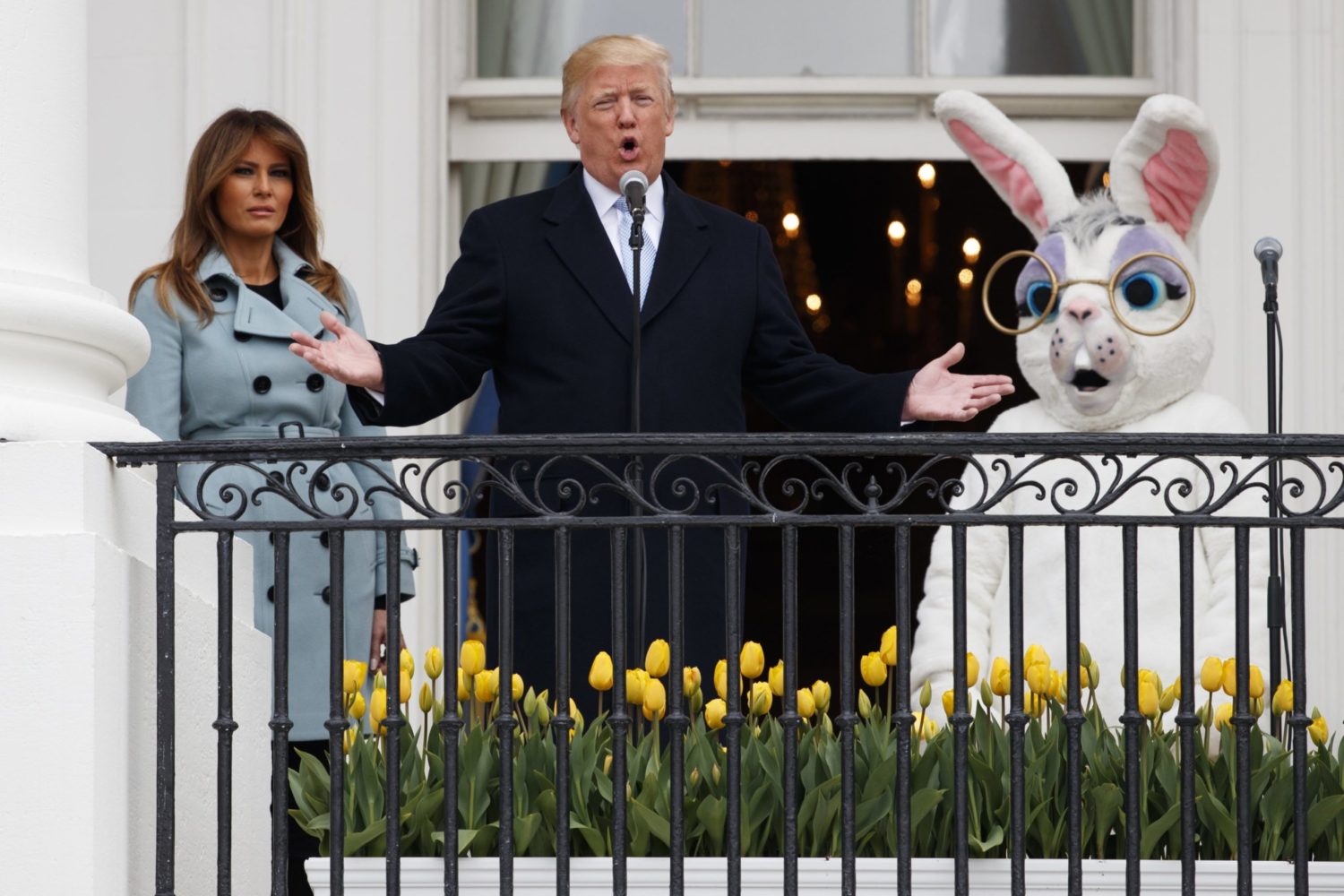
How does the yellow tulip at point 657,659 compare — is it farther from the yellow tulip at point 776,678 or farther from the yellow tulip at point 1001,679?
the yellow tulip at point 1001,679

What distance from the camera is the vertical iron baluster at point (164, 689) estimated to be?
3.81 meters

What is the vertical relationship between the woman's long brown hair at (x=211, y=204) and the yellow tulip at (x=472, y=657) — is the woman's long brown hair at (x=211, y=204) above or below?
above

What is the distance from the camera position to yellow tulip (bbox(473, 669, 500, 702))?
4.12 metres

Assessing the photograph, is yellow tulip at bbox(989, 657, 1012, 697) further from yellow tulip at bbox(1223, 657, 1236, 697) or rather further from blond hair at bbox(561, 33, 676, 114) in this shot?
blond hair at bbox(561, 33, 676, 114)

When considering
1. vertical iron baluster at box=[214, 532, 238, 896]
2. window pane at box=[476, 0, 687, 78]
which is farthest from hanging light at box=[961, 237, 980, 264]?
vertical iron baluster at box=[214, 532, 238, 896]

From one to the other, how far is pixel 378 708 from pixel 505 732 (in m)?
0.40

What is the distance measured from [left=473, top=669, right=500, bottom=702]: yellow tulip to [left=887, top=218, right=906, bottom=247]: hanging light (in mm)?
5783

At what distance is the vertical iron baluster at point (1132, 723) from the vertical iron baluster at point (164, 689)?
5.18ft

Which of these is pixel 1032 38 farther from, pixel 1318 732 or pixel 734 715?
pixel 734 715

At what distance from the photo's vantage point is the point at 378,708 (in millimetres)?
4047

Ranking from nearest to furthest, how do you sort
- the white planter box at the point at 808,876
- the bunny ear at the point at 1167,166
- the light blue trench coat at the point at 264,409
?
the white planter box at the point at 808,876 → the light blue trench coat at the point at 264,409 → the bunny ear at the point at 1167,166

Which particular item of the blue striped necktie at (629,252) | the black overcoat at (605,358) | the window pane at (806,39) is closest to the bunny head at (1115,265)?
the window pane at (806,39)

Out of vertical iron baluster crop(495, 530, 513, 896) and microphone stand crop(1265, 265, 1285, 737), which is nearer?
vertical iron baluster crop(495, 530, 513, 896)

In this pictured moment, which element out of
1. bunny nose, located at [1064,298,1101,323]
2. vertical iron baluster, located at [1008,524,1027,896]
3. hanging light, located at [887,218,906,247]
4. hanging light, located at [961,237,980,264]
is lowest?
vertical iron baluster, located at [1008,524,1027,896]
